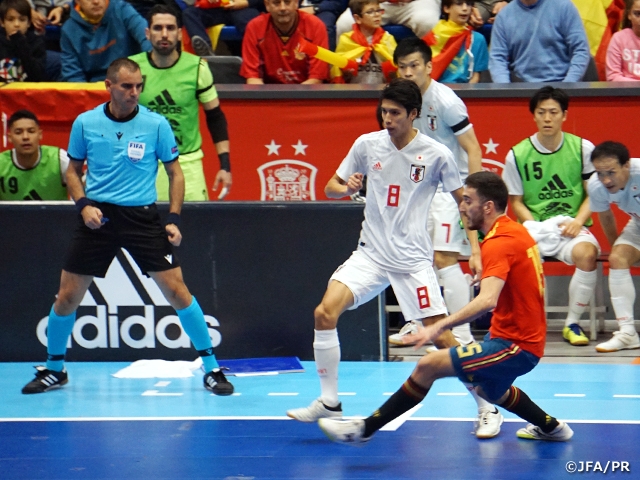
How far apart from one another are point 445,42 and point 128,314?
4279mm

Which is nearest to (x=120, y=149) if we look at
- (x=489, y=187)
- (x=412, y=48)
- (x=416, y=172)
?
(x=416, y=172)

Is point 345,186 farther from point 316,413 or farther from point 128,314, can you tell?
point 128,314

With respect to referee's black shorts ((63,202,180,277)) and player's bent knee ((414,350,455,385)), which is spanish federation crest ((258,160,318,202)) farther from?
player's bent knee ((414,350,455,385))

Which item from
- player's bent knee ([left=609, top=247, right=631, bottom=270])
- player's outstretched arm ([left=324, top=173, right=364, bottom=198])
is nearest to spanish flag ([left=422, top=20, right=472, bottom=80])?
player's bent knee ([left=609, top=247, right=631, bottom=270])

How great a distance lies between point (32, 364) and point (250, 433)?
291 cm

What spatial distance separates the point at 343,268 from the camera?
6234mm

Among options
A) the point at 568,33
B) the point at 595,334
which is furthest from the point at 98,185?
the point at 568,33

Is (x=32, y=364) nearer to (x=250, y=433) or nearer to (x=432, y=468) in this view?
(x=250, y=433)

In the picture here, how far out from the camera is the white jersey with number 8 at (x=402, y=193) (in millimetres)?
6246

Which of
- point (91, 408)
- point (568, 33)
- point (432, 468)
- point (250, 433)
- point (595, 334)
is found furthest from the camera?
point (568, 33)

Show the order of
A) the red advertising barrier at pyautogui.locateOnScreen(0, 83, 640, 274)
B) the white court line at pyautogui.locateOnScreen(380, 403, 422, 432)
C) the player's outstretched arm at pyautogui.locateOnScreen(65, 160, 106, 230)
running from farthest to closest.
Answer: the red advertising barrier at pyautogui.locateOnScreen(0, 83, 640, 274)
the player's outstretched arm at pyautogui.locateOnScreen(65, 160, 106, 230)
the white court line at pyautogui.locateOnScreen(380, 403, 422, 432)

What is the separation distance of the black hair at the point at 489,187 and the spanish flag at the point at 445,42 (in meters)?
4.80

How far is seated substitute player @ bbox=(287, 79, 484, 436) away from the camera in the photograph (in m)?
6.07

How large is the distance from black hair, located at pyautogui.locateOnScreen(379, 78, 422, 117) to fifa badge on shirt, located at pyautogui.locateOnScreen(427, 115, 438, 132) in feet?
6.05
